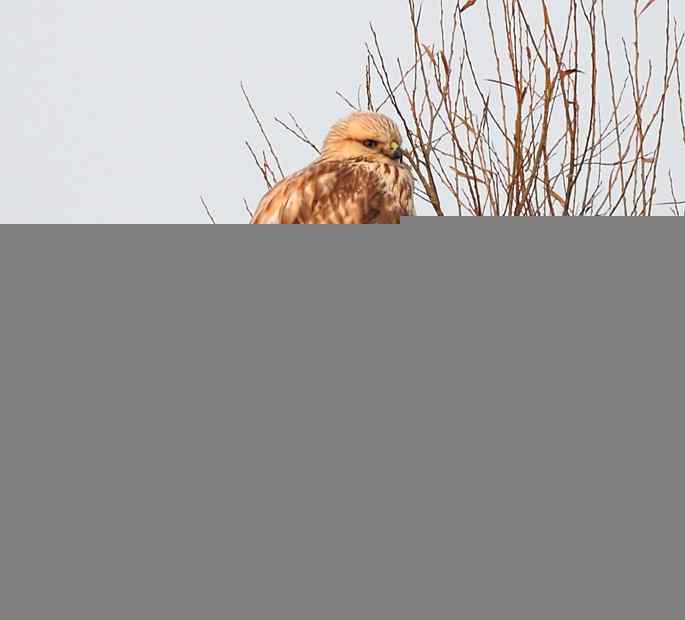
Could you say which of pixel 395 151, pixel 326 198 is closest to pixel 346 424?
pixel 326 198

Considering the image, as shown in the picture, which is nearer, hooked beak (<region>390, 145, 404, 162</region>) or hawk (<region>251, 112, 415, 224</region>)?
hawk (<region>251, 112, 415, 224</region>)

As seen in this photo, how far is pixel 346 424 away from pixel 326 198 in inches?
52.5

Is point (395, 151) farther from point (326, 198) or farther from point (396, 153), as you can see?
point (326, 198)

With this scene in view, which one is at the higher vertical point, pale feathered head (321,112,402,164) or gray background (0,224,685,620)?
pale feathered head (321,112,402,164)

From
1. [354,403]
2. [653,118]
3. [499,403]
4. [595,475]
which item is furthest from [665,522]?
[653,118]

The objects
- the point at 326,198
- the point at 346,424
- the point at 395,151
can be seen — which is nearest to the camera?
the point at 346,424

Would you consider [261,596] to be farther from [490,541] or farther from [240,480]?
[490,541]

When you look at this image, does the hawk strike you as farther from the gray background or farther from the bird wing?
the gray background

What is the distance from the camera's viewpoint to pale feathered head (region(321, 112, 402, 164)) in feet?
8.12

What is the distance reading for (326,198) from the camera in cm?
230

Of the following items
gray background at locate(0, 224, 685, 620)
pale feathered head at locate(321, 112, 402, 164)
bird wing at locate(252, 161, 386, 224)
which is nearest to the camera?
gray background at locate(0, 224, 685, 620)

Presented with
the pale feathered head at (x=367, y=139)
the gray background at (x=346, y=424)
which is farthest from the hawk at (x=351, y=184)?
the gray background at (x=346, y=424)

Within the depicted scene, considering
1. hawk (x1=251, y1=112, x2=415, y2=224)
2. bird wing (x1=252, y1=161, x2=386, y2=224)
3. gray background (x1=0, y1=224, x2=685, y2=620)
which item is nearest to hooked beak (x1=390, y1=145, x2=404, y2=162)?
hawk (x1=251, y1=112, x2=415, y2=224)

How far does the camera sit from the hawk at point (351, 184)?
228 cm
